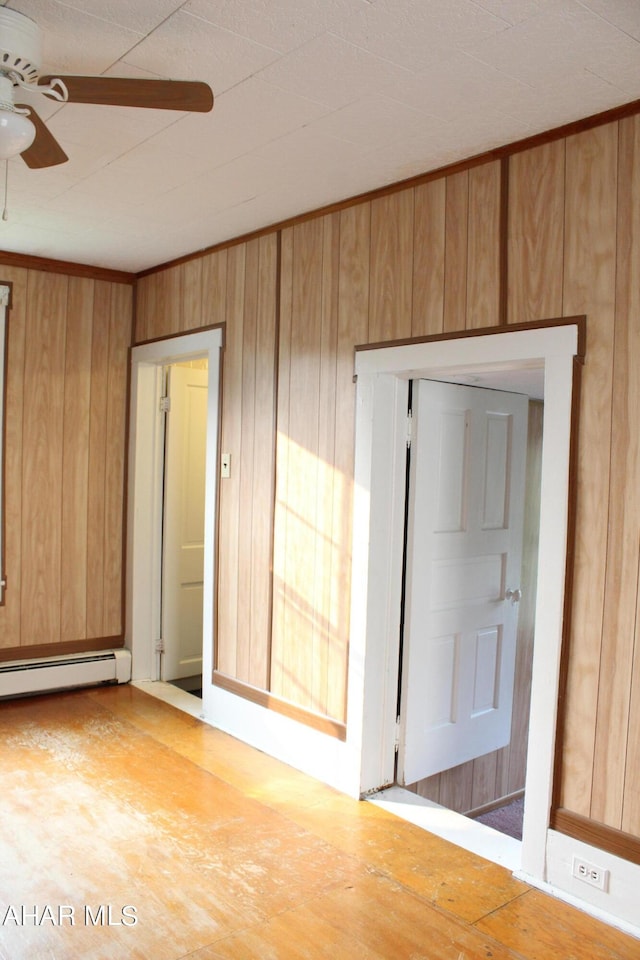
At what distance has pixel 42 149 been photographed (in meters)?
2.25

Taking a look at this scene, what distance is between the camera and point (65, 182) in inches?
134

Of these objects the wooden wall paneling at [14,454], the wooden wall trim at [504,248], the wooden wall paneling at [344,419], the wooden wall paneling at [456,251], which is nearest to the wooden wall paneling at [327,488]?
the wooden wall paneling at [344,419]

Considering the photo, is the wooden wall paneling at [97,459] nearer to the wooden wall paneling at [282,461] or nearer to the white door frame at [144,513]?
the white door frame at [144,513]

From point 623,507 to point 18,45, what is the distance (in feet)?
6.95

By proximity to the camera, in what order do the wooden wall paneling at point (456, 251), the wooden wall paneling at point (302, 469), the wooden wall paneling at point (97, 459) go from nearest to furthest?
the wooden wall paneling at point (456, 251), the wooden wall paneling at point (302, 469), the wooden wall paneling at point (97, 459)

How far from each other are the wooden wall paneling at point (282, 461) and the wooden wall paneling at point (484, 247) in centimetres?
112

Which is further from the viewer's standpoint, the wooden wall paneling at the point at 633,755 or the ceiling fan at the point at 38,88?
the wooden wall paneling at the point at 633,755

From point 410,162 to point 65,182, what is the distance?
4.84ft

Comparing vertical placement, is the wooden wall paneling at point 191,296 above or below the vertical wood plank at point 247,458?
above

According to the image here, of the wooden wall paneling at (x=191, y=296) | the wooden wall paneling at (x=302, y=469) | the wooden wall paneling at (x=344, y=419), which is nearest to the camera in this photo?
the wooden wall paneling at (x=344, y=419)

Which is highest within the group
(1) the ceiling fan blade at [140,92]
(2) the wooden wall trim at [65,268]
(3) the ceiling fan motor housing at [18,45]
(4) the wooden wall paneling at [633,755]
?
(2) the wooden wall trim at [65,268]

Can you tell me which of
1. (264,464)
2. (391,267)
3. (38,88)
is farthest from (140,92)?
(264,464)

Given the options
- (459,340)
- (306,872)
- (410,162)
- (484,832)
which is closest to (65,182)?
A: (410,162)

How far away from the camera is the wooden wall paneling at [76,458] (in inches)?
197
